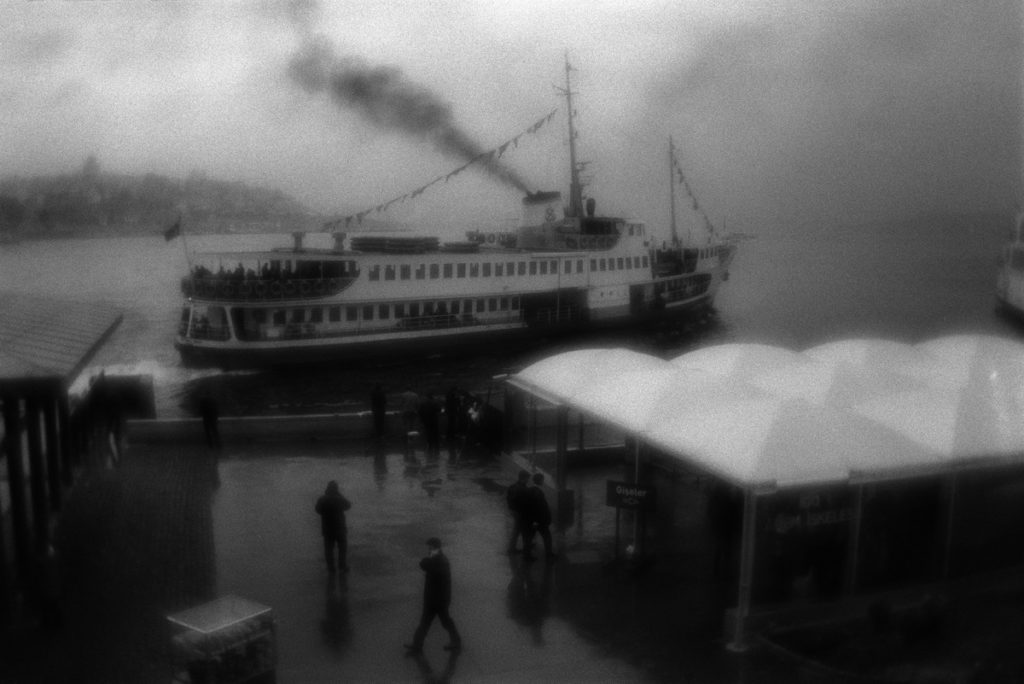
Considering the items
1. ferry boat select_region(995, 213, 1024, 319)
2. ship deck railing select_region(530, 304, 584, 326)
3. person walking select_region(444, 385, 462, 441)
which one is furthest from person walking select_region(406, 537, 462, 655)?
ferry boat select_region(995, 213, 1024, 319)

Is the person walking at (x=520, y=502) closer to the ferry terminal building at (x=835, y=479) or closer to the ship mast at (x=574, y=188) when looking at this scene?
the ferry terminal building at (x=835, y=479)

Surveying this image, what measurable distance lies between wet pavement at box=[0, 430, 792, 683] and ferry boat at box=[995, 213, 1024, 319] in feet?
185

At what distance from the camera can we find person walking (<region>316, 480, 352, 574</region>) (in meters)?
9.73

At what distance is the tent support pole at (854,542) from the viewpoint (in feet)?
28.1

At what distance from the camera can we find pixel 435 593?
7.88 meters

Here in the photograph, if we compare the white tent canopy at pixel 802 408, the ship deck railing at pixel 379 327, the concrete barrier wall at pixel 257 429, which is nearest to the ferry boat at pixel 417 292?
the ship deck railing at pixel 379 327

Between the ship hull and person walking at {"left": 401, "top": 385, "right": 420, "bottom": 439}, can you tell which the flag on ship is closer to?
the ship hull

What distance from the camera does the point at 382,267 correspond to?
131 ft

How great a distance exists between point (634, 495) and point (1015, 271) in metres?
61.0

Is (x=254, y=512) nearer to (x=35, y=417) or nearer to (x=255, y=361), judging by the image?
(x=35, y=417)

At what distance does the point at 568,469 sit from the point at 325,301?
2683cm

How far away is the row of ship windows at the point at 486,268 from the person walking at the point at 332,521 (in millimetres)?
30585

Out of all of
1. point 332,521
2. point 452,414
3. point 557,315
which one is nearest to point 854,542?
point 332,521

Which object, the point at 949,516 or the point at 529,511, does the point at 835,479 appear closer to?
the point at 949,516
